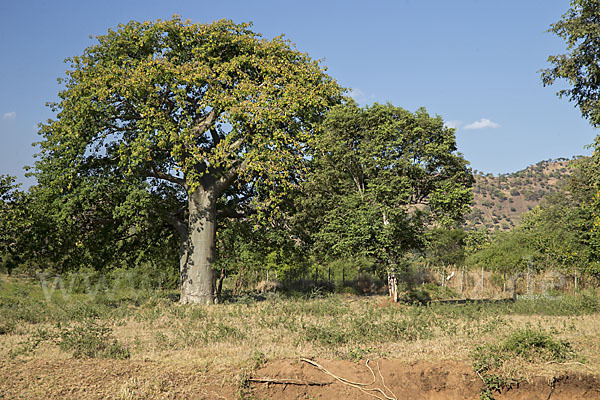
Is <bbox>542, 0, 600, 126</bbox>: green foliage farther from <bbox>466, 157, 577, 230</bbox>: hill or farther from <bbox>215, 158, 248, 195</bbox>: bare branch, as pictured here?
<bbox>466, 157, 577, 230</bbox>: hill

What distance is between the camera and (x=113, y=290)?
2798 cm

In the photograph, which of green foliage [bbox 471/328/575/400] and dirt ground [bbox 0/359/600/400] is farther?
green foliage [bbox 471/328/575/400]

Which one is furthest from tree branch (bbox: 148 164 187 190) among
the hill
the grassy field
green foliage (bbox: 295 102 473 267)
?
the hill

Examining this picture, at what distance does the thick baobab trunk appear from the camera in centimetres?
1834

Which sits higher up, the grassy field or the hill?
the hill

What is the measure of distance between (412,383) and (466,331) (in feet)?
12.8

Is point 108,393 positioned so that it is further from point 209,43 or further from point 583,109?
point 583,109

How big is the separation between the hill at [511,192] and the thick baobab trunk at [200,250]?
82027 mm

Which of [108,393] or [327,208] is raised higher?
[327,208]

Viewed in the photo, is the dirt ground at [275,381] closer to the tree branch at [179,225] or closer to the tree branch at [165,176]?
the tree branch at [165,176]

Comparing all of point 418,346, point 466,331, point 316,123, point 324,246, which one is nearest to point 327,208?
point 324,246

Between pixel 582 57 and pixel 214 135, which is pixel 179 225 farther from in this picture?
pixel 582 57

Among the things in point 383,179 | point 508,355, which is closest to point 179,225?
point 383,179

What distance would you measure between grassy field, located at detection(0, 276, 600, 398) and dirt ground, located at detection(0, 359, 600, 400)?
0.11 m
